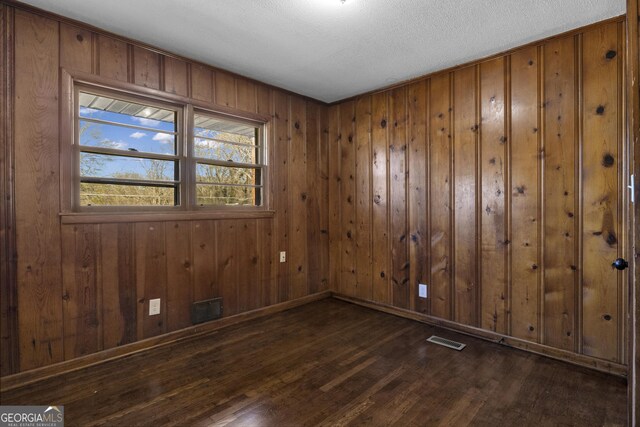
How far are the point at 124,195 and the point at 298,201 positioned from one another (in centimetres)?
179

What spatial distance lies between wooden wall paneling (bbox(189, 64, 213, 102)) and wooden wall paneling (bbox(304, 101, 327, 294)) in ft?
4.07

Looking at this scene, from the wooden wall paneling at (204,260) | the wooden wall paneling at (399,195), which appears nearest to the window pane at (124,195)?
the wooden wall paneling at (204,260)

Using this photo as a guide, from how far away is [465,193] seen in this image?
9.66ft

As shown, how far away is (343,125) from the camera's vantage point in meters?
3.97

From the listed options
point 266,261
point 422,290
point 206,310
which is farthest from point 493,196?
point 206,310

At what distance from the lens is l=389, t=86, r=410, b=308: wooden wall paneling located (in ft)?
11.1

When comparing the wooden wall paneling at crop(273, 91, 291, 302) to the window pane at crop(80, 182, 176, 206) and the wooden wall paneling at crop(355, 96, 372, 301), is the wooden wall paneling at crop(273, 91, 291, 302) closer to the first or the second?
the wooden wall paneling at crop(355, 96, 372, 301)

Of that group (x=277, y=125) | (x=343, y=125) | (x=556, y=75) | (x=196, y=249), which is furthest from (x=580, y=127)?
(x=196, y=249)

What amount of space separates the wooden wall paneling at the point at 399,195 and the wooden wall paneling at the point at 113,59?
8.17 feet

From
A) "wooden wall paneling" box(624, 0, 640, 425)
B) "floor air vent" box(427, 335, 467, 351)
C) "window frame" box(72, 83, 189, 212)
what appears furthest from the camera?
"floor air vent" box(427, 335, 467, 351)

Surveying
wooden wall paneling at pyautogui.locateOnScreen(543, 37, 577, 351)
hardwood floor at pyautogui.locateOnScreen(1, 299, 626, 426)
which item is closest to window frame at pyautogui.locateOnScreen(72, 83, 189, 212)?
Result: hardwood floor at pyautogui.locateOnScreen(1, 299, 626, 426)

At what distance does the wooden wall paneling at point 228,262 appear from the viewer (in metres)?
3.10

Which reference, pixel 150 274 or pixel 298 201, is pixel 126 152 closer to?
pixel 150 274

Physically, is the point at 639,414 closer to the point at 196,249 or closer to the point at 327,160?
the point at 196,249
